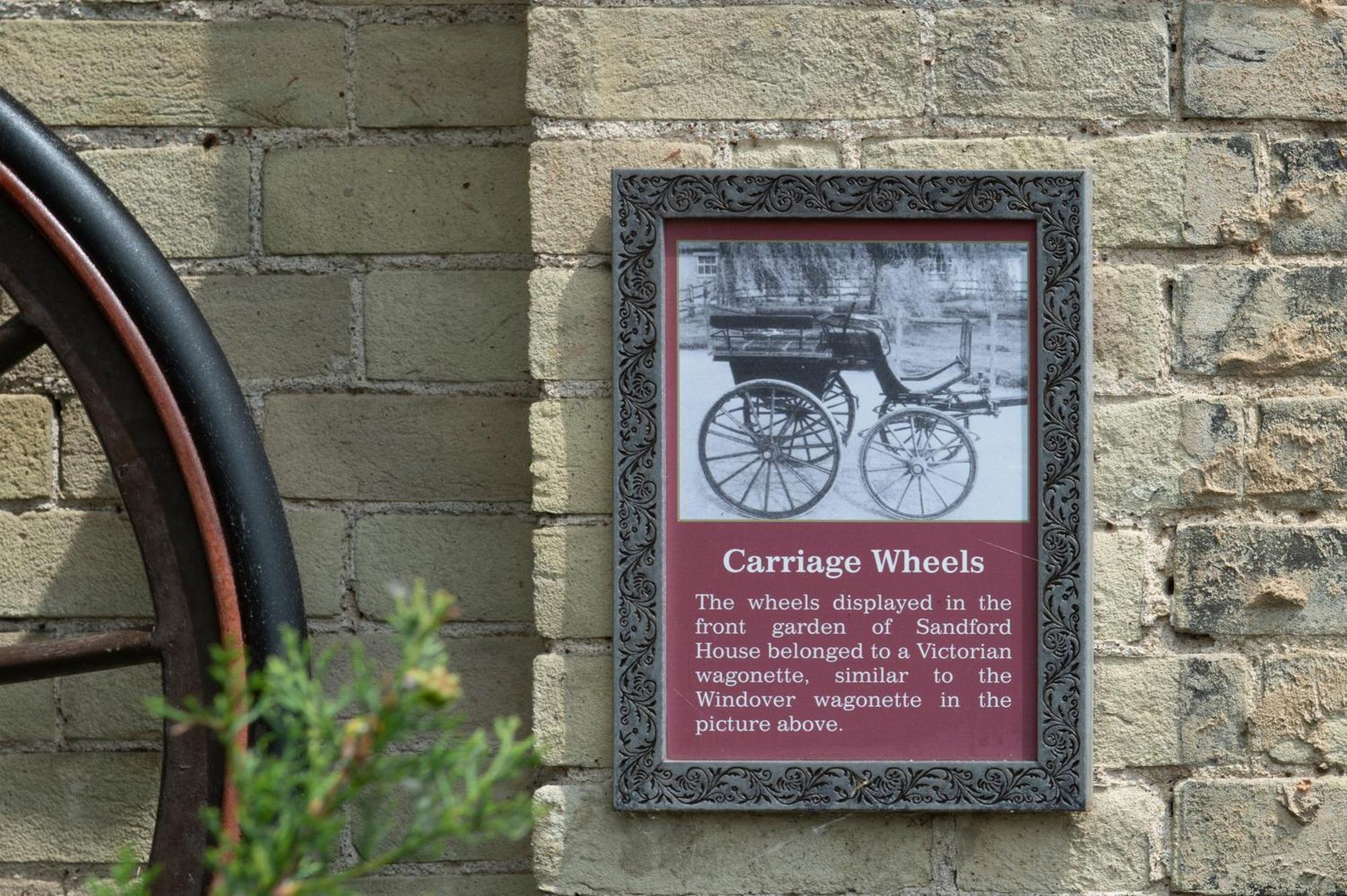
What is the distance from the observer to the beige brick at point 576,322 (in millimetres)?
1439

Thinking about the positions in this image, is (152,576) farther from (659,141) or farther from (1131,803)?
(1131,803)

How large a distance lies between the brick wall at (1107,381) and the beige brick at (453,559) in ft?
0.62

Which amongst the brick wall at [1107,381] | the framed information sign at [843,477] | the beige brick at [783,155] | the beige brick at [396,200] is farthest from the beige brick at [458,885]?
the beige brick at [783,155]

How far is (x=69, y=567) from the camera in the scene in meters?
1.63

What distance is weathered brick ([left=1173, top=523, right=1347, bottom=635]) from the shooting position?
144cm

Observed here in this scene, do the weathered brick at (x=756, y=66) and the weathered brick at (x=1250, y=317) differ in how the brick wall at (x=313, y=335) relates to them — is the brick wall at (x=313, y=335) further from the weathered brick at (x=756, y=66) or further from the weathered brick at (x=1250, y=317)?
the weathered brick at (x=1250, y=317)

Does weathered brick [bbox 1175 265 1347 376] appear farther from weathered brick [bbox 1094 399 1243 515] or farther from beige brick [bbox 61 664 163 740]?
beige brick [bbox 61 664 163 740]

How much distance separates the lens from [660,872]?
4.70 ft

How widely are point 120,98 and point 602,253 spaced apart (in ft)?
2.40

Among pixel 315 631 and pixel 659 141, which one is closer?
pixel 659 141

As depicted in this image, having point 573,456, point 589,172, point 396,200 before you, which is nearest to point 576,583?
point 573,456

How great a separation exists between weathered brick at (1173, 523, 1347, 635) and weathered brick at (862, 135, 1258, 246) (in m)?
0.34

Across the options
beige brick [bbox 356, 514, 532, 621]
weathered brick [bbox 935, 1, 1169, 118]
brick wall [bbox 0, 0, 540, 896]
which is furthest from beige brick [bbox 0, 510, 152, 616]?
weathered brick [bbox 935, 1, 1169, 118]

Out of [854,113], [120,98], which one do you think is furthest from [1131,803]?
[120,98]
